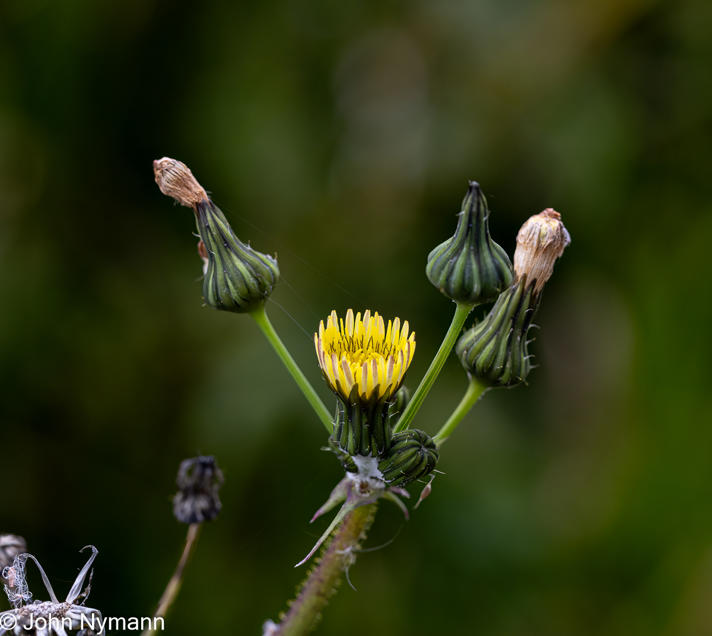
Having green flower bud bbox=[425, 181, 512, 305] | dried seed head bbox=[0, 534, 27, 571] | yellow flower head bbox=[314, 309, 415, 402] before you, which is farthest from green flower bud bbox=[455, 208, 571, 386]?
dried seed head bbox=[0, 534, 27, 571]

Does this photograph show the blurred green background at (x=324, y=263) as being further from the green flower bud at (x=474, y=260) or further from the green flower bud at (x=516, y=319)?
the green flower bud at (x=474, y=260)

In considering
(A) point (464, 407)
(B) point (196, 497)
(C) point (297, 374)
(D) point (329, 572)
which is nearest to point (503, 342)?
(A) point (464, 407)

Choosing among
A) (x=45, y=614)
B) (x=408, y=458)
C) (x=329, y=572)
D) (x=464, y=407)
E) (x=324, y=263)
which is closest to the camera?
(x=45, y=614)

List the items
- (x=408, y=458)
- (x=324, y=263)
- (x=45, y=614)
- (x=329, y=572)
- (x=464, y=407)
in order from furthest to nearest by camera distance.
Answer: (x=324, y=263)
(x=464, y=407)
(x=329, y=572)
(x=408, y=458)
(x=45, y=614)

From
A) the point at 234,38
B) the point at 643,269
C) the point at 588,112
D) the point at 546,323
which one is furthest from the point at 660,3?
the point at 234,38

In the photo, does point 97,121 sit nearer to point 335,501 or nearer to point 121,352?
point 121,352

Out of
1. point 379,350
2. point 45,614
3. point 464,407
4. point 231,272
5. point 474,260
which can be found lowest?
point 45,614

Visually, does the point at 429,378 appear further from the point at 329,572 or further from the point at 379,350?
the point at 329,572
